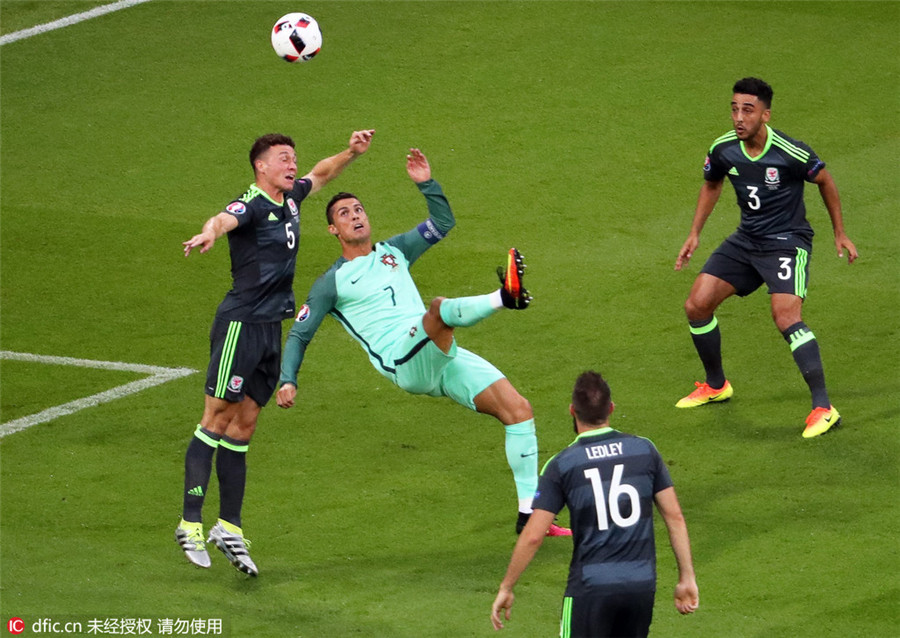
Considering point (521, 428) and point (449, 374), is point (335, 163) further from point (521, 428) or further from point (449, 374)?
point (521, 428)

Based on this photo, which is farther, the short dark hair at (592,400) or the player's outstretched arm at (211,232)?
the player's outstretched arm at (211,232)

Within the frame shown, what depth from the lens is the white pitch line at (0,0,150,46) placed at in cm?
2170

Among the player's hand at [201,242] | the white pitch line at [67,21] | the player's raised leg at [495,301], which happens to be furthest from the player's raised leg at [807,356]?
the white pitch line at [67,21]

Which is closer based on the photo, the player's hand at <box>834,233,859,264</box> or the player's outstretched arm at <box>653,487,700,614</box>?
the player's outstretched arm at <box>653,487,700,614</box>

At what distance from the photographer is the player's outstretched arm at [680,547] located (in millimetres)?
7133

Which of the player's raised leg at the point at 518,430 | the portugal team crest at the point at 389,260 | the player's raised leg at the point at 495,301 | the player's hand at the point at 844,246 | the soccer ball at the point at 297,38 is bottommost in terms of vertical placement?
the player's raised leg at the point at 518,430

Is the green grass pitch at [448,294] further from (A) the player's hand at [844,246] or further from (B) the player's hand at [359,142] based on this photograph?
(B) the player's hand at [359,142]

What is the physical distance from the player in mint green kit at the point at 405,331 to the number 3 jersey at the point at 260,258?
0.99ft

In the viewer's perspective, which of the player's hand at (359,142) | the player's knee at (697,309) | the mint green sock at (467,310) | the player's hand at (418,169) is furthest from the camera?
the player's knee at (697,309)

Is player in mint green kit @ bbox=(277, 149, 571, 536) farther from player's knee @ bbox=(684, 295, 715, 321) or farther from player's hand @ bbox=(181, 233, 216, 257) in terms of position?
player's knee @ bbox=(684, 295, 715, 321)

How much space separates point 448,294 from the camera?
48.8 feet

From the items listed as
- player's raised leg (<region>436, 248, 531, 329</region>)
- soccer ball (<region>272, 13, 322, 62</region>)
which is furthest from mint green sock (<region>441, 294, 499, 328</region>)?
soccer ball (<region>272, 13, 322, 62</region>)

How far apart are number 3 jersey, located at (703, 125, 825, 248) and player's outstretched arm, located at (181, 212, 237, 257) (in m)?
4.28

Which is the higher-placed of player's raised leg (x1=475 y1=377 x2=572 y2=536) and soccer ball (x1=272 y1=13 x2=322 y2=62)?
soccer ball (x1=272 y1=13 x2=322 y2=62)
